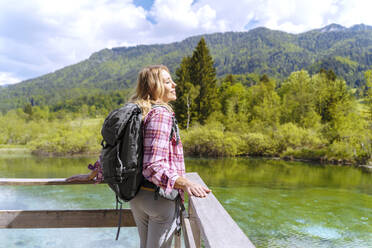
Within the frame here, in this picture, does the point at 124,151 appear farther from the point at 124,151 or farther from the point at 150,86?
the point at 150,86

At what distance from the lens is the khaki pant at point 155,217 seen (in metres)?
1.36

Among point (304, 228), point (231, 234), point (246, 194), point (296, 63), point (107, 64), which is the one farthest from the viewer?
point (107, 64)

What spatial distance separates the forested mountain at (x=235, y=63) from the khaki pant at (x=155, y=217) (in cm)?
9462

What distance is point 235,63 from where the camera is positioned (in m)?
146

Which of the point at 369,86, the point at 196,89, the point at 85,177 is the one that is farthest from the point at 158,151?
the point at 196,89

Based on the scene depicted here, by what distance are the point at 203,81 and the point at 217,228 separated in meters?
34.4

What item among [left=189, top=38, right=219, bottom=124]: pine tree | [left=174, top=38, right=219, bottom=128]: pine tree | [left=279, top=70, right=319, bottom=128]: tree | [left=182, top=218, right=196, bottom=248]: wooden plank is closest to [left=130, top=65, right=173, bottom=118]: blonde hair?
[left=182, top=218, right=196, bottom=248]: wooden plank

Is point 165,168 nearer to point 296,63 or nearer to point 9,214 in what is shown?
point 9,214

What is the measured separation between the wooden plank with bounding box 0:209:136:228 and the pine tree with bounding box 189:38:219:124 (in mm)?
31601

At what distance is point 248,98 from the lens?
128 ft

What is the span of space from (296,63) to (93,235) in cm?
14302

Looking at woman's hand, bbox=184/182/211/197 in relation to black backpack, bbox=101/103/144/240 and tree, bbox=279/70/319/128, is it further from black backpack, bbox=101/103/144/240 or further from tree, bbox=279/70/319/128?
tree, bbox=279/70/319/128

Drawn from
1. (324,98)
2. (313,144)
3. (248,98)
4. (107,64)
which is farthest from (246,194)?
(107,64)

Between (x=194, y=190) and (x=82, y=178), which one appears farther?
(x=82, y=178)
